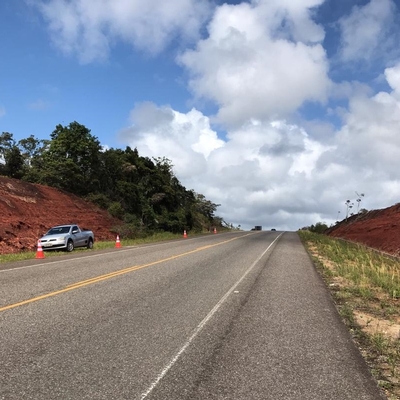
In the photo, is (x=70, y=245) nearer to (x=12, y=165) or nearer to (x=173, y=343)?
(x=173, y=343)

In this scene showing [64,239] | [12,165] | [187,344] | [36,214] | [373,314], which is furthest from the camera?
[12,165]

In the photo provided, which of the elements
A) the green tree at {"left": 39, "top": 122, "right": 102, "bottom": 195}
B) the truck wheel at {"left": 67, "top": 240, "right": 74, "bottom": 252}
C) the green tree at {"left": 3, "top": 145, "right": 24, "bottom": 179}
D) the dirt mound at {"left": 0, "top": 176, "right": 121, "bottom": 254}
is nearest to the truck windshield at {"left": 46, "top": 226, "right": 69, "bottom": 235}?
the truck wheel at {"left": 67, "top": 240, "right": 74, "bottom": 252}

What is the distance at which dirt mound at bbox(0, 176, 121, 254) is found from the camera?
2620 centimetres

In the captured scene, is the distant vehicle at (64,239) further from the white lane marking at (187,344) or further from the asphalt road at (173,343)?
the white lane marking at (187,344)

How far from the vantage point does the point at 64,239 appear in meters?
22.7

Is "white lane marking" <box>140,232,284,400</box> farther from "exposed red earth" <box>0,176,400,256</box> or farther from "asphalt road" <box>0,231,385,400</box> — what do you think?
"exposed red earth" <box>0,176,400,256</box>

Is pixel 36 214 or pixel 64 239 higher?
pixel 36 214

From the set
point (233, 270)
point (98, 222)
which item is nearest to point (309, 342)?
point (233, 270)

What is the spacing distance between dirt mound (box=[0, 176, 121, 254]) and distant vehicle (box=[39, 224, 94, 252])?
238 cm

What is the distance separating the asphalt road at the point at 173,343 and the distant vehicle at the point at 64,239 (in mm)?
11851

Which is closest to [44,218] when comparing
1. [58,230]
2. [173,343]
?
[58,230]

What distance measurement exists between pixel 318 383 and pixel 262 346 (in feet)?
4.33

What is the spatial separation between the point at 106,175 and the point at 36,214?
15.4 metres

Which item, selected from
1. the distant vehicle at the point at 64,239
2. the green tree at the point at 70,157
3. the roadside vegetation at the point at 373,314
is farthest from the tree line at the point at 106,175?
the roadside vegetation at the point at 373,314
